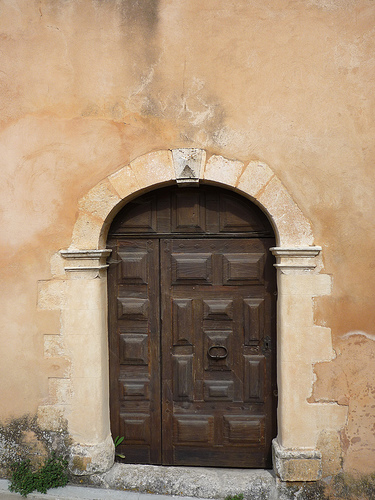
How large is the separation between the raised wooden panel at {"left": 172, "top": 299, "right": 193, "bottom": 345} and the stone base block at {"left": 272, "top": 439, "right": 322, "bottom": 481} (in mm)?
1109

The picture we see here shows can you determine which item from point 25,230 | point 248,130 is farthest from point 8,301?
point 248,130

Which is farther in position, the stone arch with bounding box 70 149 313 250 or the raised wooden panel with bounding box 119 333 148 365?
the raised wooden panel with bounding box 119 333 148 365

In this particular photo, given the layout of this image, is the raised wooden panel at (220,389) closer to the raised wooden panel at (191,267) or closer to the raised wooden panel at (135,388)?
the raised wooden panel at (135,388)

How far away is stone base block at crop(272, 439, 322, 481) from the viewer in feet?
9.74

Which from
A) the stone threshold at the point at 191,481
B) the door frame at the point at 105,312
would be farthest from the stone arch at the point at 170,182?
the stone threshold at the point at 191,481

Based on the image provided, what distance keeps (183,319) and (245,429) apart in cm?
102

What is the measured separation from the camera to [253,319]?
3.26m

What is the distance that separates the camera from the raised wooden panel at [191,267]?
10.7 ft

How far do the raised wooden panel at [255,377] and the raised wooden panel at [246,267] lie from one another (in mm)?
635

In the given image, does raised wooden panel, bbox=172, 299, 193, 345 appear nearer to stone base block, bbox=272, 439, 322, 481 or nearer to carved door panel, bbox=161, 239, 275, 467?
carved door panel, bbox=161, 239, 275, 467

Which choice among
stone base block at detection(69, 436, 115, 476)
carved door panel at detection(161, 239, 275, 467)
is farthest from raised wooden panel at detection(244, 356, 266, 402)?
stone base block at detection(69, 436, 115, 476)

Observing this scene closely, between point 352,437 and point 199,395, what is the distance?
46.4 inches

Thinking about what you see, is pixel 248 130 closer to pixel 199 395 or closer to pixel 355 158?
pixel 355 158

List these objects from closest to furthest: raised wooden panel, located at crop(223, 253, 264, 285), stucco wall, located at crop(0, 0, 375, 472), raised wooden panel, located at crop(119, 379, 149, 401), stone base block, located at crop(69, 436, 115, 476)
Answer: stucco wall, located at crop(0, 0, 375, 472) < stone base block, located at crop(69, 436, 115, 476) < raised wooden panel, located at crop(223, 253, 264, 285) < raised wooden panel, located at crop(119, 379, 149, 401)
